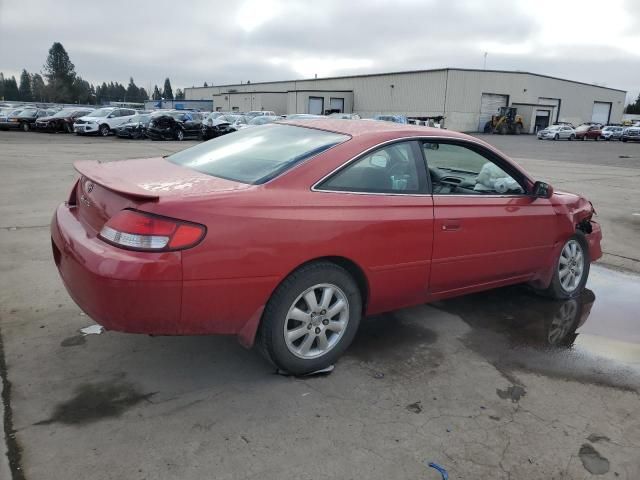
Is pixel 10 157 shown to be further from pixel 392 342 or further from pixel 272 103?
pixel 272 103

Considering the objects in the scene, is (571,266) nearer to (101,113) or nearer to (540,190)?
(540,190)

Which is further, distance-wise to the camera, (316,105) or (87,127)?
(316,105)

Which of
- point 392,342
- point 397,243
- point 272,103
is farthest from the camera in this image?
point 272,103

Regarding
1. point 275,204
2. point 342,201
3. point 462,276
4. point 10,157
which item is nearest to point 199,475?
point 275,204

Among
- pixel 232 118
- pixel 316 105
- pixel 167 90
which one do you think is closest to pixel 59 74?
pixel 167 90

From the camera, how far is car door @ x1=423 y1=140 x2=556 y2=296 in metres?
3.71

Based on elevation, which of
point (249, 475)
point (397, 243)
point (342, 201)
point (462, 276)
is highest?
point (342, 201)

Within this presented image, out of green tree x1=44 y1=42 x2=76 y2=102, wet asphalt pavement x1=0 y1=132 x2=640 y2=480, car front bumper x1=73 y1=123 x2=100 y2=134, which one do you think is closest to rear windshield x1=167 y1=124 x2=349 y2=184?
wet asphalt pavement x1=0 y1=132 x2=640 y2=480

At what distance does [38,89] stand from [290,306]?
129 m

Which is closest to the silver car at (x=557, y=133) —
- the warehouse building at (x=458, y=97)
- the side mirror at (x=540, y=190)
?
the warehouse building at (x=458, y=97)

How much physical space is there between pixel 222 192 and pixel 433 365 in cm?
184

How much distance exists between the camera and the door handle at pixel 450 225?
143 inches

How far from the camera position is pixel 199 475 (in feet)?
7.70

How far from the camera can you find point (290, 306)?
305cm
